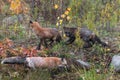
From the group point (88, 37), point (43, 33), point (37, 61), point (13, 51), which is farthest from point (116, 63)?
point (13, 51)

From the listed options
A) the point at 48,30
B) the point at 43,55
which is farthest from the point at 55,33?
the point at 43,55

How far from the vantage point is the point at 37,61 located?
765 centimetres

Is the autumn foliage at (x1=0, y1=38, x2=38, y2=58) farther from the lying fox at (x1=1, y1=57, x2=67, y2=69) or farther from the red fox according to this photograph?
the red fox

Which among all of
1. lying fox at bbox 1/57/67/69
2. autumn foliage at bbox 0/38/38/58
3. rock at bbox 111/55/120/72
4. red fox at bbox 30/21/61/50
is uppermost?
red fox at bbox 30/21/61/50

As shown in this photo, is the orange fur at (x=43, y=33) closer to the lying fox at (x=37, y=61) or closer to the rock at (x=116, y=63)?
the lying fox at (x=37, y=61)

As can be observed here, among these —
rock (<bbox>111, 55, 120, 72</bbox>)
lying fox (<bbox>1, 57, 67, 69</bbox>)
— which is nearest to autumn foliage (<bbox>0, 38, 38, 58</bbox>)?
lying fox (<bbox>1, 57, 67, 69</bbox>)

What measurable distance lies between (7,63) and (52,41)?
1.82 m

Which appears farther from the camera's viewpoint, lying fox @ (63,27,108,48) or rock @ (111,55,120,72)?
lying fox @ (63,27,108,48)

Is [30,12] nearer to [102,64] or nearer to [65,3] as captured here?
[65,3]

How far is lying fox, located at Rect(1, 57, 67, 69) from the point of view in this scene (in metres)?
7.55

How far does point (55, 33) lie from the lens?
9.22 m

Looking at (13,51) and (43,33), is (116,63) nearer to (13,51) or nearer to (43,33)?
(43,33)

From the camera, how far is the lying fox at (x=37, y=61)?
7553 millimetres

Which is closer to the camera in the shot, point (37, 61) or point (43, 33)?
point (37, 61)
